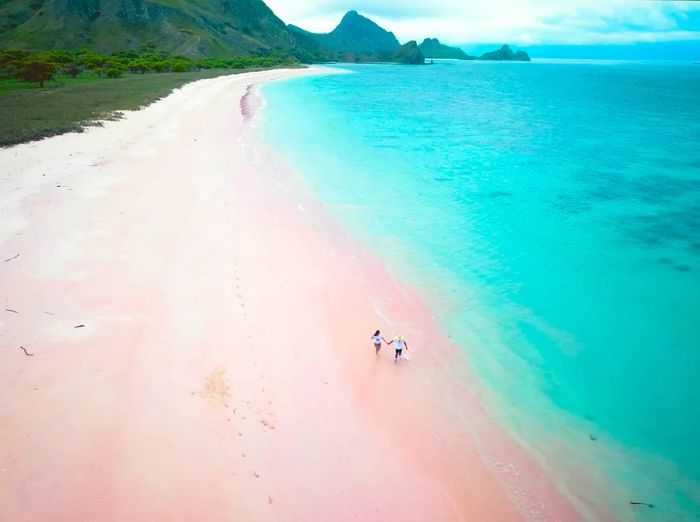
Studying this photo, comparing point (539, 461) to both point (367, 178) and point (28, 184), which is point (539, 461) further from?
point (28, 184)

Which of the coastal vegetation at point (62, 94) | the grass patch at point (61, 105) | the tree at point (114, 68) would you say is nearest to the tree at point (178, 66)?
the coastal vegetation at point (62, 94)

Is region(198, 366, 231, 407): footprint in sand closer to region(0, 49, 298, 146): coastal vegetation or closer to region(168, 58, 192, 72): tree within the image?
region(0, 49, 298, 146): coastal vegetation

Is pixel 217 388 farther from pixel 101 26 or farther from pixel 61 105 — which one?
pixel 101 26

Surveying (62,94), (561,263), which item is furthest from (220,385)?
(62,94)

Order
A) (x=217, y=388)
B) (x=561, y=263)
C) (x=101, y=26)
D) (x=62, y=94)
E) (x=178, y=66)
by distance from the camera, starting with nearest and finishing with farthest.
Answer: (x=217, y=388)
(x=561, y=263)
(x=62, y=94)
(x=178, y=66)
(x=101, y=26)

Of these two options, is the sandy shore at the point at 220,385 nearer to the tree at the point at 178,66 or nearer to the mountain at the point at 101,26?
the tree at the point at 178,66
